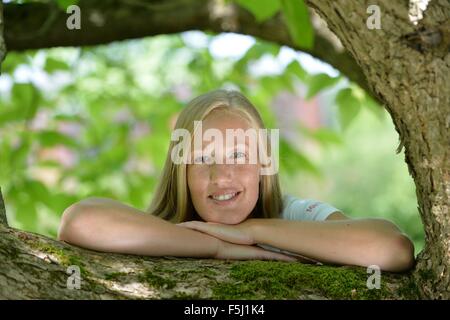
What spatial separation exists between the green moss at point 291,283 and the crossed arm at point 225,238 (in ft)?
0.30

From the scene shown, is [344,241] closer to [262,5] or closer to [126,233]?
[126,233]

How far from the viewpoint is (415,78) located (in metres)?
1.30

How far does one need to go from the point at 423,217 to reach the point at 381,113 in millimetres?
1598

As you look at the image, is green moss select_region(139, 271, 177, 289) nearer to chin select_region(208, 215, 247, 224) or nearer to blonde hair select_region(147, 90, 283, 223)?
chin select_region(208, 215, 247, 224)

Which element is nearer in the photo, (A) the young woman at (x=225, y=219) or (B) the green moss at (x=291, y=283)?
(B) the green moss at (x=291, y=283)

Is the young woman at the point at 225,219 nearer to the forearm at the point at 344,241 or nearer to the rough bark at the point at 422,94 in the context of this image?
the forearm at the point at 344,241

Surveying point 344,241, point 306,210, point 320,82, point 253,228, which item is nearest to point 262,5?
point 320,82

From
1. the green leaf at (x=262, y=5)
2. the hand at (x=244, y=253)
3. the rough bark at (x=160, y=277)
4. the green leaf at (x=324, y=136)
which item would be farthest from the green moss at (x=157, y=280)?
the green leaf at (x=324, y=136)

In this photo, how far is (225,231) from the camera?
1.51 m

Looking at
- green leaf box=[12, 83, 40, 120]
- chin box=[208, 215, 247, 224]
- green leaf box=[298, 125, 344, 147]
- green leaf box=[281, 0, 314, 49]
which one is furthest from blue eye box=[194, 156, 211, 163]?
green leaf box=[298, 125, 344, 147]

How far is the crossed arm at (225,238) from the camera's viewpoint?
4.43ft

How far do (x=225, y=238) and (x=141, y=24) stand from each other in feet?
4.48

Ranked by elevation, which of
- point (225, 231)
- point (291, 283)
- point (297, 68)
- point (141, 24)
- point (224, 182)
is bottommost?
point (291, 283)

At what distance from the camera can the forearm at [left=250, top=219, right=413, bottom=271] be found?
1.38 metres
